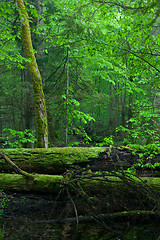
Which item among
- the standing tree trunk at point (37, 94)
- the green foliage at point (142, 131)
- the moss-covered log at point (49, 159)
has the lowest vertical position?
the moss-covered log at point (49, 159)

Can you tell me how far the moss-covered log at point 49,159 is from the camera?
525 centimetres

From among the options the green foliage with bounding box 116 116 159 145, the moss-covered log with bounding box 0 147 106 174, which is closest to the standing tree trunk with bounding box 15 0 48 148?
the moss-covered log with bounding box 0 147 106 174

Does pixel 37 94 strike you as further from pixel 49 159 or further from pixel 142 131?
pixel 142 131

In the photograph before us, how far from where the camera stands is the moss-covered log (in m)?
5.25

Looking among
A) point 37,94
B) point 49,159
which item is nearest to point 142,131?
point 37,94

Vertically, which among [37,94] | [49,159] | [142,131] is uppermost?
[37,94]

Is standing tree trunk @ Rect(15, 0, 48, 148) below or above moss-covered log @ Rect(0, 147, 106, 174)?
above

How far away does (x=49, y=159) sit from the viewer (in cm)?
532

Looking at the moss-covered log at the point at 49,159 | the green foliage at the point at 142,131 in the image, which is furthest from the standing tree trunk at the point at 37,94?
the green foliage at the point at 142,131

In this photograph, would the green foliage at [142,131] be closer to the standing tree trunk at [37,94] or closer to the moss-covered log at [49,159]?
the moss-covered log at [49,159]

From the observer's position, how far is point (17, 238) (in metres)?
2.77

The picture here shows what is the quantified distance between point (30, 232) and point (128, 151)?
3442mm

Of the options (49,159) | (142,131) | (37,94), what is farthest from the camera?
(142,131)

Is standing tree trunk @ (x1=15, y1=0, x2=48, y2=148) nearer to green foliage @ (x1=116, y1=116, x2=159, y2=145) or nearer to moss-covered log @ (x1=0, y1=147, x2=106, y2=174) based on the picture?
moss-covered log @ (x1=0, y1=147, x2=106, y2=174)
